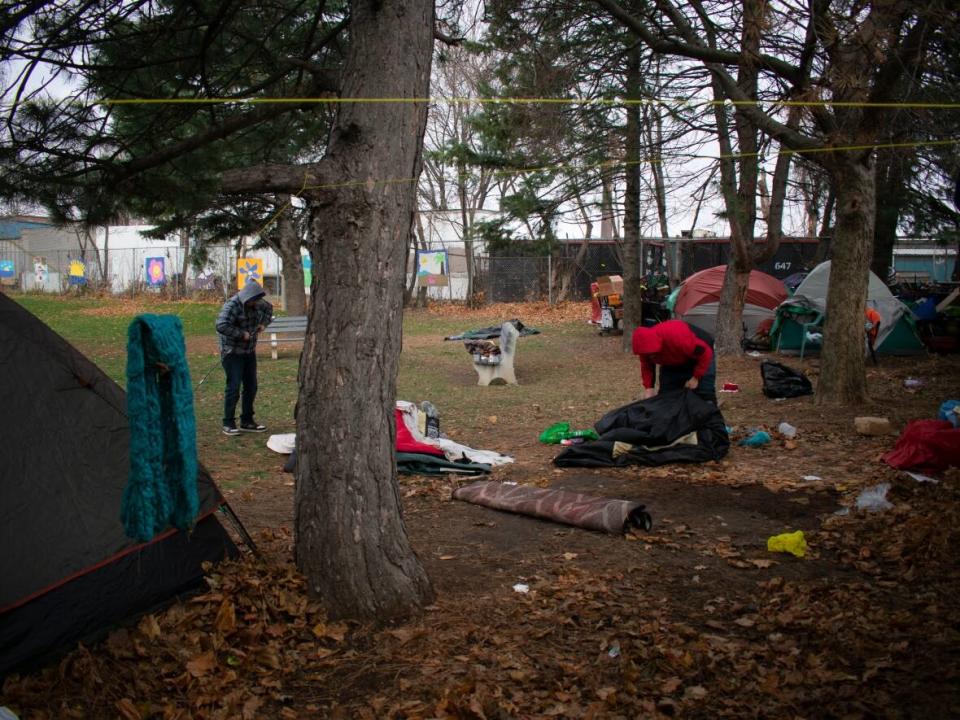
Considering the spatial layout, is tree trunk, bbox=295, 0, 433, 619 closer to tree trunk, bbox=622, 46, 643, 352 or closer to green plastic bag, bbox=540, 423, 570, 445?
green plastic bag, bbox=540, 423, 570, 445

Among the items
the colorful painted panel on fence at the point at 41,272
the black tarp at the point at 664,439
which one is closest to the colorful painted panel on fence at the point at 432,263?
the colorful painted panel on fence at the point at 41,272

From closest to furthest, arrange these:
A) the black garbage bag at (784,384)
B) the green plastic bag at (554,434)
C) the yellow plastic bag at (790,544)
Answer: the yellow plastic bag at (790,544) < the green plastic bag at (554,434) < the black garbage bag at (784,384)

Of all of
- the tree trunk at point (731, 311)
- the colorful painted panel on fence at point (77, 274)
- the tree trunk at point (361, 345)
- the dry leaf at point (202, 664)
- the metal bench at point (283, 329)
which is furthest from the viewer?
the colorful painted panel on fence at point (77, 274)

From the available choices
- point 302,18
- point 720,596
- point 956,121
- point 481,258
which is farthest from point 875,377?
point 481,258

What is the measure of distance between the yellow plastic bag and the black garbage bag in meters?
5.66

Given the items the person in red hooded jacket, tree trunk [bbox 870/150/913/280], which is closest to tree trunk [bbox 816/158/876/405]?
the person in red hooded jacket

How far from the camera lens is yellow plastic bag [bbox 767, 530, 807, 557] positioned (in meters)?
4.92

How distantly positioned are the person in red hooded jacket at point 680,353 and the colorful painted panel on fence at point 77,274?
29.3 meters

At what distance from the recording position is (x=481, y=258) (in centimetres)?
2752

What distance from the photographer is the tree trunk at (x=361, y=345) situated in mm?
4098

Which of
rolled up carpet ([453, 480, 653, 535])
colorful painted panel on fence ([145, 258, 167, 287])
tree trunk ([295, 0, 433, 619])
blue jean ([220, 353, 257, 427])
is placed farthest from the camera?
colorful painted panel on fence ([145, 258, 167, 287])

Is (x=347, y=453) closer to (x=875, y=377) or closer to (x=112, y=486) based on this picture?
→ (x=112, y=486)

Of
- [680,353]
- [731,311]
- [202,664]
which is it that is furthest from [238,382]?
[731,311]

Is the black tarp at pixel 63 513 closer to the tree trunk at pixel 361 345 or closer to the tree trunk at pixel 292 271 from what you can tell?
the tree trunk at pixel 361 345
